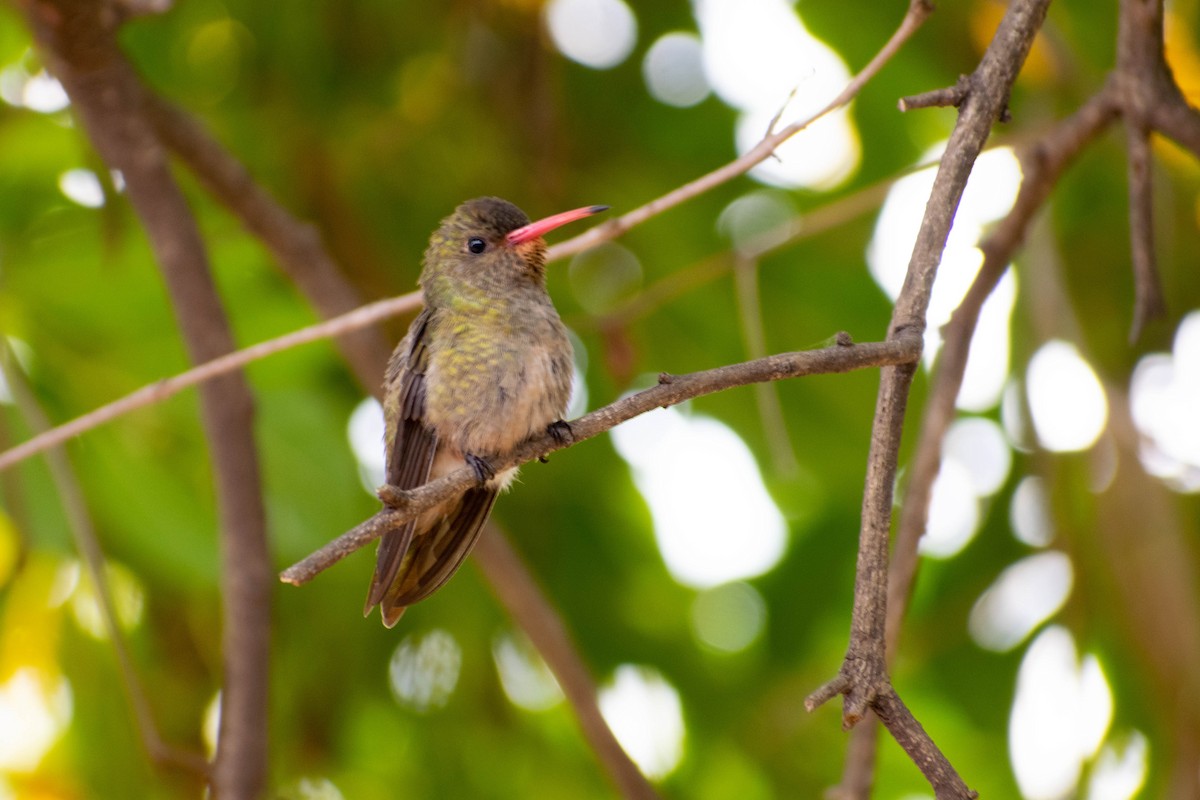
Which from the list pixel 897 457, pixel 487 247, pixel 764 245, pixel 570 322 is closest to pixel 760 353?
pixel 764 245

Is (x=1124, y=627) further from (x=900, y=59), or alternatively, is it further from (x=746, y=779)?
(x=900, y=59)

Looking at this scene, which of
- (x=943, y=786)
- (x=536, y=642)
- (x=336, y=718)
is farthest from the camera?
(x=336, y=718)

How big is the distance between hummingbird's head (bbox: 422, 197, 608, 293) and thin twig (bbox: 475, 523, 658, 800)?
575mm

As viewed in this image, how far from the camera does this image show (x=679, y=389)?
5.03ft

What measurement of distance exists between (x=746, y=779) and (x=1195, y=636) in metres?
1.35

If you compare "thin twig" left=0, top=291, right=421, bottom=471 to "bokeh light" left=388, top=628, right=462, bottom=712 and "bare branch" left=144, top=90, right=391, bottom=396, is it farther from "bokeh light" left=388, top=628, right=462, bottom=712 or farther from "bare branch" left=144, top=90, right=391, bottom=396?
"bokeh light" left=388, top=628, right=462, bottom=712

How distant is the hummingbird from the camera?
256 cm

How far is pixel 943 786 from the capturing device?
125 cm

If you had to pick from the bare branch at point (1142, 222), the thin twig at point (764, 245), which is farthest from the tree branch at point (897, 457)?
the thin twig at point (764, 245)

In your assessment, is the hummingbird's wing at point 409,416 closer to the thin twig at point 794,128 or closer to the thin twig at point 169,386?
the thin twig at point 169,386

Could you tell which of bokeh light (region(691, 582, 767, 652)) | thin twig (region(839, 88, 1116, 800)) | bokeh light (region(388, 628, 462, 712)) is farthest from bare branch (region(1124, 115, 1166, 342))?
bokeh light (region(388, 628, 462, 712))

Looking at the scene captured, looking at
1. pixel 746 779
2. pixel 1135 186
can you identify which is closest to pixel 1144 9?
pixel 1135 186

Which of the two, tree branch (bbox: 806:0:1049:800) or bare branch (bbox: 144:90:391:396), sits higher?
bare branch (bbox: 144:90:391:396)

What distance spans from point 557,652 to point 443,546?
1.69 feet
